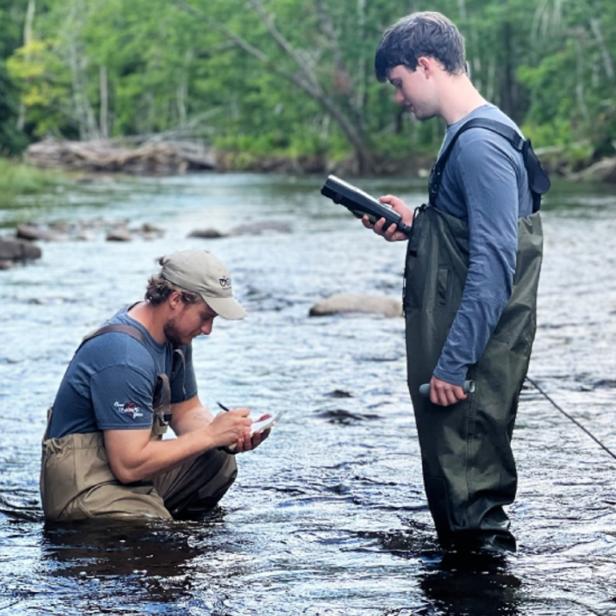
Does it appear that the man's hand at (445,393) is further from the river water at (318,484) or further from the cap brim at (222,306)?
the cap brim at (222,306)

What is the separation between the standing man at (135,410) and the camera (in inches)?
201

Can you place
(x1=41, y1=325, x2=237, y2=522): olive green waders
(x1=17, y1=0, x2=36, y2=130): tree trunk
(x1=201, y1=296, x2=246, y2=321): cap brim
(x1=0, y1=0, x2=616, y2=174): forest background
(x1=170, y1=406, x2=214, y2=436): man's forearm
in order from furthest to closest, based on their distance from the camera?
(x1=17, y1=0, x2=36, y2=130): tree trunk → (x1=0, y1=0, x2=616, y2=174): forest background → (x1=170, y1=406, x2=214, y2=436): man's forearm → (x1=41, y1=325, x2=237, y2=522): olive green waders → (x1=201, y1=296, x2=246, y2=321): cap brim

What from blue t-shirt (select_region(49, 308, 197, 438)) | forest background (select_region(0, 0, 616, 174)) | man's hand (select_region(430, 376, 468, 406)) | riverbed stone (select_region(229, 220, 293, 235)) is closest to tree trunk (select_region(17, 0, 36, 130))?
forest background (select_region(0, 0, 616, 174))

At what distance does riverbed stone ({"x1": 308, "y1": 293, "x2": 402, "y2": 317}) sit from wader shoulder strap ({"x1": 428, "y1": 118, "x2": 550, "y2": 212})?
8045 millimetres

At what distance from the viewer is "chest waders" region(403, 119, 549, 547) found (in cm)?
464

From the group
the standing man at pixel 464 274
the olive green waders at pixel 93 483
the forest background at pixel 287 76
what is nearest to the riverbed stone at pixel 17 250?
the olive green waders at pixel 93 483

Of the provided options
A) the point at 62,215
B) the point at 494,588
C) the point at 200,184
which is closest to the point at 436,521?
the point at 494,588

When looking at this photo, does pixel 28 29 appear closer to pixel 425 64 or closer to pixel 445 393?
pixel 425 64

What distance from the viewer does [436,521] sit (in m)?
4.92

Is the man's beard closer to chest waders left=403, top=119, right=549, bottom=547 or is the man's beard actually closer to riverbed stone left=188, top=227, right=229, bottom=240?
chest waders left=403, top=119, right=549, bottom=547

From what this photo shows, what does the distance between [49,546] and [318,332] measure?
257 inches

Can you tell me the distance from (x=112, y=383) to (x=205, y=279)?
19.1 inches

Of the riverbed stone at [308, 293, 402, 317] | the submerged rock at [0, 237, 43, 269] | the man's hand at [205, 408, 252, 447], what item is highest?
the man's hand at [205, 408, 252, 447]

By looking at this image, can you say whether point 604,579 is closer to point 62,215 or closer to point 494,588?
point 494,588
